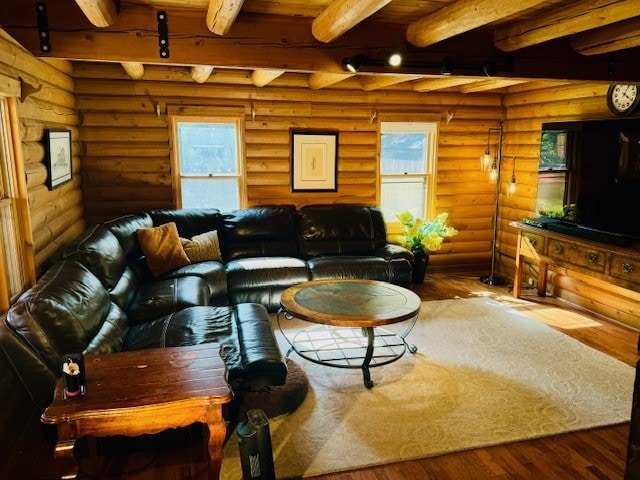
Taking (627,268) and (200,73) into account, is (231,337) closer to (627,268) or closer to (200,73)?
(200,73)

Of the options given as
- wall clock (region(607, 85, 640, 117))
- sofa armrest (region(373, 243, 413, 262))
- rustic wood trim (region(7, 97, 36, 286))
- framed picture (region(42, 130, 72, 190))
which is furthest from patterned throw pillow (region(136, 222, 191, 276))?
wall clock (region(607, 85, 640, 117))

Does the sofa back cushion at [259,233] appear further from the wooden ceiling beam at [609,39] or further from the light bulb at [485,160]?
the wooden ceiling beam at [609,39]

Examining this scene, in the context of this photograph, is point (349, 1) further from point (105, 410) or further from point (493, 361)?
point (493, 361)

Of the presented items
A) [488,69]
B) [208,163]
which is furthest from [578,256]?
[208,163]

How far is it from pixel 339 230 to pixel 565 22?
9.94 ft

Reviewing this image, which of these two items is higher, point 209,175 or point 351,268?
point 209,175

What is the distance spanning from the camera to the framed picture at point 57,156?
3.47 metres

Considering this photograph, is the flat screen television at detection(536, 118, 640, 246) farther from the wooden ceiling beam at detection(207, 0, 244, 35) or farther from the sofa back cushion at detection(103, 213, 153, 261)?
the sofa back cushion at detection(103, 213, 153, 261)

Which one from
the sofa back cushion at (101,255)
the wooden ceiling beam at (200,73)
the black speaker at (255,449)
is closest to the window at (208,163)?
the wooden ceiling beam at (200,73)

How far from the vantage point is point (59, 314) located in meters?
2.38

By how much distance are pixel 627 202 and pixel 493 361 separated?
5.90 feet

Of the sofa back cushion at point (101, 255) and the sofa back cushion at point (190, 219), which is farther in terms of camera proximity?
the sofa back cushion at point (190, 219)

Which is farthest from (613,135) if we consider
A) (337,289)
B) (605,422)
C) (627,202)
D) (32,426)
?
(32,426)

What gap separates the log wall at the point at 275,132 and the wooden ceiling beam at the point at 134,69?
0.27 meters
